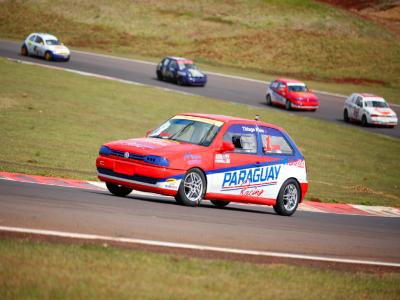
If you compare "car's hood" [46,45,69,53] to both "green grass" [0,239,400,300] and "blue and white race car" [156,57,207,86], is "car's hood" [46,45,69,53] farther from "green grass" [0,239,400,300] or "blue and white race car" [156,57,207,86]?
"green grass" [0,239,400,300]

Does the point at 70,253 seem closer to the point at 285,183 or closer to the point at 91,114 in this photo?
the point at 285,183

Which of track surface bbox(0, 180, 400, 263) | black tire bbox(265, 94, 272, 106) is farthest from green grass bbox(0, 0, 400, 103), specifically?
track surface bbox(0, 180, 400, 263)

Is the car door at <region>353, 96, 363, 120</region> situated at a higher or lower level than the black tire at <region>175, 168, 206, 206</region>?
lower

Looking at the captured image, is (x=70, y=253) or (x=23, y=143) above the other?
(x=70, y=253)

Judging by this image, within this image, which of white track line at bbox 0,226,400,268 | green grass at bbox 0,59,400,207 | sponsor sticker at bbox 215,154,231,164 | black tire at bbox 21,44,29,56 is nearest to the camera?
white track line at bbox 0,226,400,268

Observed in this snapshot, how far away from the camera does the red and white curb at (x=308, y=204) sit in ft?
49.4

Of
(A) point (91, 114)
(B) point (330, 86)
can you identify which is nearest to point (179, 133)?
(A) point (91, 114)

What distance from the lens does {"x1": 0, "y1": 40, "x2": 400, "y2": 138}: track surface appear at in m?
43.4

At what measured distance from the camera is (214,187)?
46.0 ft

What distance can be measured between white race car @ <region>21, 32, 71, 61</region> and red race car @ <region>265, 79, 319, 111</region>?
12487 millimetres

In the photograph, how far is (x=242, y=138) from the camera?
1486cm

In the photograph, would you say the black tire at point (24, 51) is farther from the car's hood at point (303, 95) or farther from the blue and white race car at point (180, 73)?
the car's hood at point (303, 95)

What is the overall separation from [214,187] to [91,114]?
1761 centimetres

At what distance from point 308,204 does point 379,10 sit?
75362 millimetres
